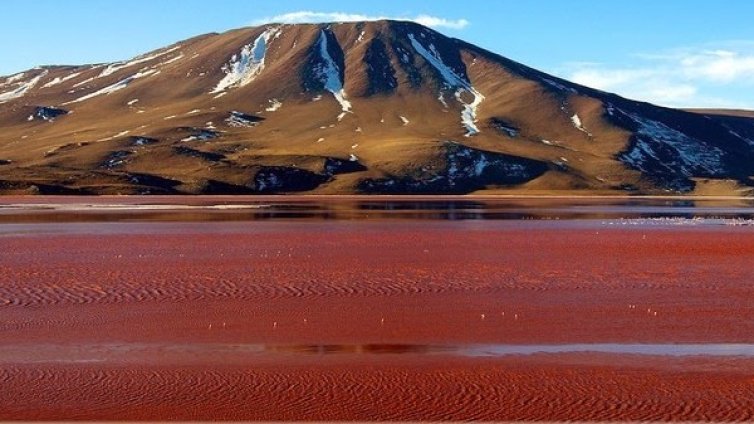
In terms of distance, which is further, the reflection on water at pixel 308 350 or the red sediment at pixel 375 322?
the reflection on water at pixel 308 350

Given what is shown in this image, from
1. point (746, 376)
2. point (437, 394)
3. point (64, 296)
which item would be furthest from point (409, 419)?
point (64, 296)

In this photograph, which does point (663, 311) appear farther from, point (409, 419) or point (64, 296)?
point (64, 296)

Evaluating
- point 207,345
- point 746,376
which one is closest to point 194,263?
point 207,345

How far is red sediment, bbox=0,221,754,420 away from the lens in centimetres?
1594

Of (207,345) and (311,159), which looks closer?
(207,345)

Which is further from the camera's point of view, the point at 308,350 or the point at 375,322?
the point at 375,322

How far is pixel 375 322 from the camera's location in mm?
24578

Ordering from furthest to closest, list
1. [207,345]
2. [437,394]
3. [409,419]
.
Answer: [207,345] → [437,394] → [409,419]

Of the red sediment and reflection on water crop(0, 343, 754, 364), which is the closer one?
the red sediment

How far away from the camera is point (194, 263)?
1535 inches

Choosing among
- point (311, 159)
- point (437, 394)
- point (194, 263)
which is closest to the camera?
point (437, 394)

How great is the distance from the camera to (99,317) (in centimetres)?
2536

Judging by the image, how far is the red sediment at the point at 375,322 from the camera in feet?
52.3

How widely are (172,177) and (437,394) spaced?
5779 inches
